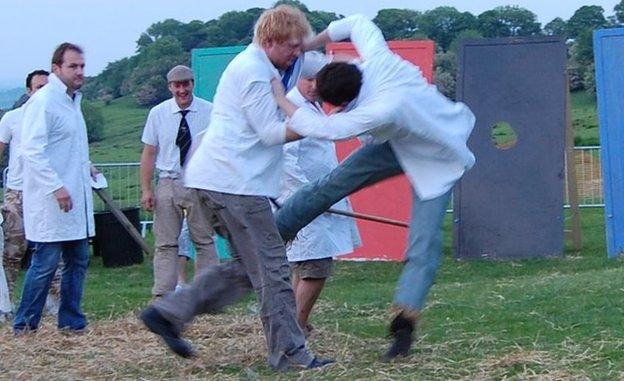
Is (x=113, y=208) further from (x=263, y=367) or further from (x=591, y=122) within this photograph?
(x=591, y=122)

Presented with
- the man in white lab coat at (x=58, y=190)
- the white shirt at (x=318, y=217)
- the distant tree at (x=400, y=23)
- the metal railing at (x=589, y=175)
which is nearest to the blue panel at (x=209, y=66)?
the man in white lab coat at (x=58, y=190)

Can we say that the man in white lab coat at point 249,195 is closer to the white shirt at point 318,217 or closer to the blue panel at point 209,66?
the white shirt at point 318,217

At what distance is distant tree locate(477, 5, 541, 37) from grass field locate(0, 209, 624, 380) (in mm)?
13035

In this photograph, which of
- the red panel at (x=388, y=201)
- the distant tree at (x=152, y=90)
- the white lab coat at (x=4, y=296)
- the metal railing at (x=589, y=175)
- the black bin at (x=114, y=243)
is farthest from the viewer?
the distant tree at (x=152, y=90)

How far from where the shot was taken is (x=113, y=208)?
41.5 feet

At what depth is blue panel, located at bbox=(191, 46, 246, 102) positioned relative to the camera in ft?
46.0

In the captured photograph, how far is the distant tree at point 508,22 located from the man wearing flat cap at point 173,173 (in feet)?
45.6

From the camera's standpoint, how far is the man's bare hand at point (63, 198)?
8.34 metres

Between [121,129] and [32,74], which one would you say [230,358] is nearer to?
[32,74]

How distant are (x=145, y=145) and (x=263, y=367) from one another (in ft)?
12.8

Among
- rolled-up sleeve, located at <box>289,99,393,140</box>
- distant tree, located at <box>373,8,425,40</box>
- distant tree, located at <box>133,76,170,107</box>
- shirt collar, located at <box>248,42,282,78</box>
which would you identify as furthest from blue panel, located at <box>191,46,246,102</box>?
distant tree, located at <box>373,8,425,40</box>

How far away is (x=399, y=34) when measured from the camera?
22656 mm

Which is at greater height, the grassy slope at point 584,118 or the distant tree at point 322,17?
the distant tree at point 322,17

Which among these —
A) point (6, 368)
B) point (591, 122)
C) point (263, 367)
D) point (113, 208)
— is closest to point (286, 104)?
point (263, 367)
